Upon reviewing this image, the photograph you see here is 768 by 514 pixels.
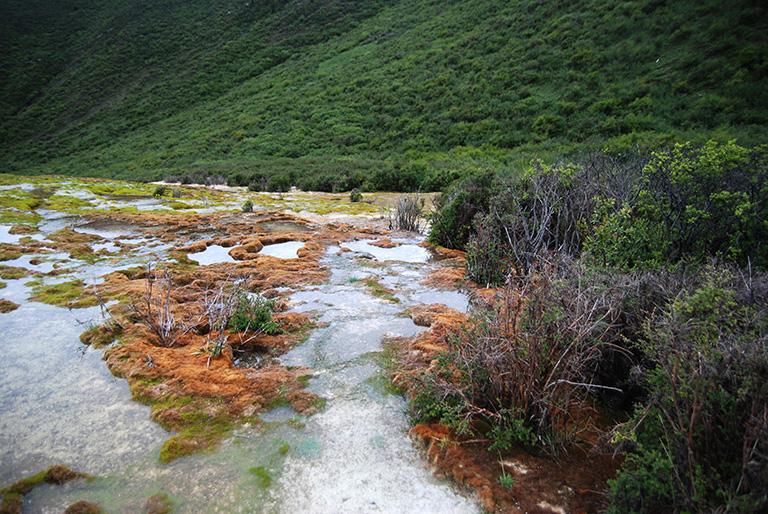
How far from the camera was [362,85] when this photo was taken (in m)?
31.3

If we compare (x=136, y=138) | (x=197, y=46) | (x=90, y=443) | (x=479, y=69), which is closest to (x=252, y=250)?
(x=90, y=443)

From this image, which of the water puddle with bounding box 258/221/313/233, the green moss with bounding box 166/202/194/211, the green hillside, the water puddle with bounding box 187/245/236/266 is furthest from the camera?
the green hillside

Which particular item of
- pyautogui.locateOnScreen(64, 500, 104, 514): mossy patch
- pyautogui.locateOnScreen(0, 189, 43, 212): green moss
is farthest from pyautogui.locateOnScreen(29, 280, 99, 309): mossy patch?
pyautogui.locateOnScreen(0, 189, 43, 212): green moss

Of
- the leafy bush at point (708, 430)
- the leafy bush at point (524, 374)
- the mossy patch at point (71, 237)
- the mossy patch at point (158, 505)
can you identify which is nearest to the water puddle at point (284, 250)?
the mossy patch at point (71, 237)

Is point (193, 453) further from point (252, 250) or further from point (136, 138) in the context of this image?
point (136, 138)

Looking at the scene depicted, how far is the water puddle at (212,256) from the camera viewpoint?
20.5 ft

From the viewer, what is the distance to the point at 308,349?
3.60 metres

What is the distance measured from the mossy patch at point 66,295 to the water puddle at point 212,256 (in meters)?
1.63

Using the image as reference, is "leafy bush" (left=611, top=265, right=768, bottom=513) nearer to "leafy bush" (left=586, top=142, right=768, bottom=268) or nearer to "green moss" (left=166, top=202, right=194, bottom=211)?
"leafy bush" (left=586, top=142, right=768, bottom=268)

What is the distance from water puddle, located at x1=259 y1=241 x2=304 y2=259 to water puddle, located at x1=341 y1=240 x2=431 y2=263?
959 mm

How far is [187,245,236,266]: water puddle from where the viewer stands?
6.24 m

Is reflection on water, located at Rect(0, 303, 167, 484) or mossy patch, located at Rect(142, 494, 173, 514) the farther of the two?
reflection on water, located at Rect(0, 303, 167, 484)

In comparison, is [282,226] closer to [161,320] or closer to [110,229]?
[110,229]

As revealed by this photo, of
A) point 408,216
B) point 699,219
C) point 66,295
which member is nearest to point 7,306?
point 66,295
